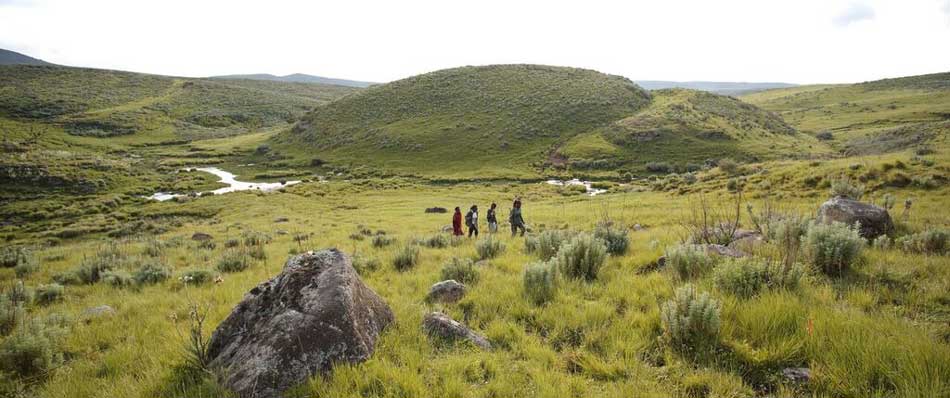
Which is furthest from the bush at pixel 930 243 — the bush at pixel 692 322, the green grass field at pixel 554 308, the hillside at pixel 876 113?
the hillside at pixel 876 113

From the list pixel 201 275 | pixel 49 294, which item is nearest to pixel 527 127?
pixel 201 275

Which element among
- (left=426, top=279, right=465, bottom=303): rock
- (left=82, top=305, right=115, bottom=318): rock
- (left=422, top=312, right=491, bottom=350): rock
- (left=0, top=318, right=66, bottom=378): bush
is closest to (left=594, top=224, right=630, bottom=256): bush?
(left=426, top=279, right=465, bottom=303): rock

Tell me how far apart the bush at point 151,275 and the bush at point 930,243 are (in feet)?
48.5

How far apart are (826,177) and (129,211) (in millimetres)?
61799

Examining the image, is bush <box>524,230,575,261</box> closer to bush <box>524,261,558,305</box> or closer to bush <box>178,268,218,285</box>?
bush <box>524,261,558,305</box>

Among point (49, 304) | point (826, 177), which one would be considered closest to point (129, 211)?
point (49, 304)

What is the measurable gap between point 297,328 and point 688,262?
525cm

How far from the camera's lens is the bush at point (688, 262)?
607 centimetres

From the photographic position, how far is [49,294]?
8.69 m

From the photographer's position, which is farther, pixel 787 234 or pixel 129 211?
pixel 129 211

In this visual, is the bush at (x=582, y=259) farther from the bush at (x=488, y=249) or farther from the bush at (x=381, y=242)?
the bush at (x=381, y=242)

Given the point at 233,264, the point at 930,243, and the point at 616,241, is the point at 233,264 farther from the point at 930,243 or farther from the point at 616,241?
the point at 930,243

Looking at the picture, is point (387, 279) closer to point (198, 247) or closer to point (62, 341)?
point (62, 341)

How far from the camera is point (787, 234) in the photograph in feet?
21.5
